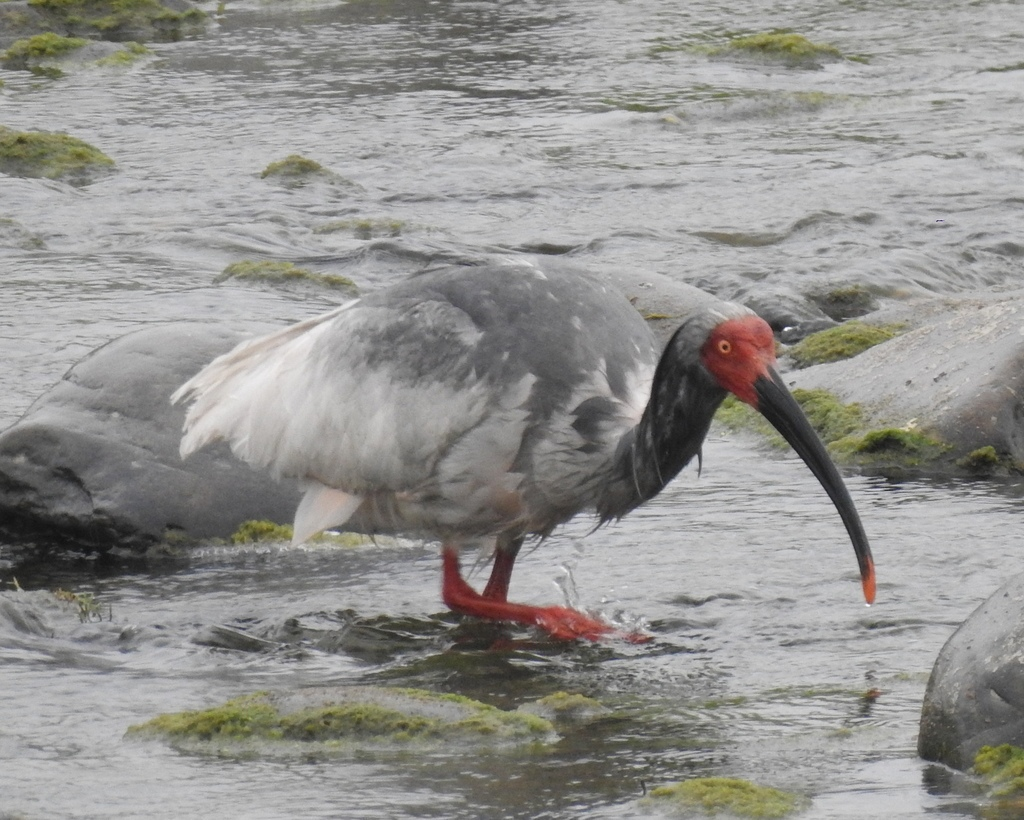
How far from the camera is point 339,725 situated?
491 cm

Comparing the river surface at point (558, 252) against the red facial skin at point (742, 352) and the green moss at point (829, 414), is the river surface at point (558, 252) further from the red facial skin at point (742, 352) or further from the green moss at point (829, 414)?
the red facial skin at point (742, 352)

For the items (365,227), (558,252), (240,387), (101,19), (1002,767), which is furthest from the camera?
(101,19)

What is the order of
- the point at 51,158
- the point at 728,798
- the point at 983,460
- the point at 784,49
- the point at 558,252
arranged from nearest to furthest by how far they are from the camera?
the point at 728,798 < the point at 983,460 < the point at 558,252 < the point at 51,158 < the point at 784,49

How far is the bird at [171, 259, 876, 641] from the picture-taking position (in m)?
6.04

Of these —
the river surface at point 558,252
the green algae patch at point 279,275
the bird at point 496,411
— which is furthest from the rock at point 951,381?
the green algae patch at point 279,275

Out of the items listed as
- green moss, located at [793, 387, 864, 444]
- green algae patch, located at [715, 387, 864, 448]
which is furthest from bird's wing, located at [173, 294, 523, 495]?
green moss, located at [793, 387, 864, 444]

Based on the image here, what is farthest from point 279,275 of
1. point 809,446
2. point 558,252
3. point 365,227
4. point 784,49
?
point 784,49

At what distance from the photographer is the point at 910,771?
15.1 feet

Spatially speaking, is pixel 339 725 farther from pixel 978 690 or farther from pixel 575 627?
pixel 978 690

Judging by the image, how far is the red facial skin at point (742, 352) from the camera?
19.1 feet

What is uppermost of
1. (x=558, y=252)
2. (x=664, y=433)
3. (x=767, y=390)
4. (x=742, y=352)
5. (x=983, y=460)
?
(x=742, y=352)

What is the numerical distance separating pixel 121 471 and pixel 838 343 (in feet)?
13.3

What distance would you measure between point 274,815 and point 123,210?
9347 mm

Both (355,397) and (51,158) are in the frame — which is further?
(51,158)
